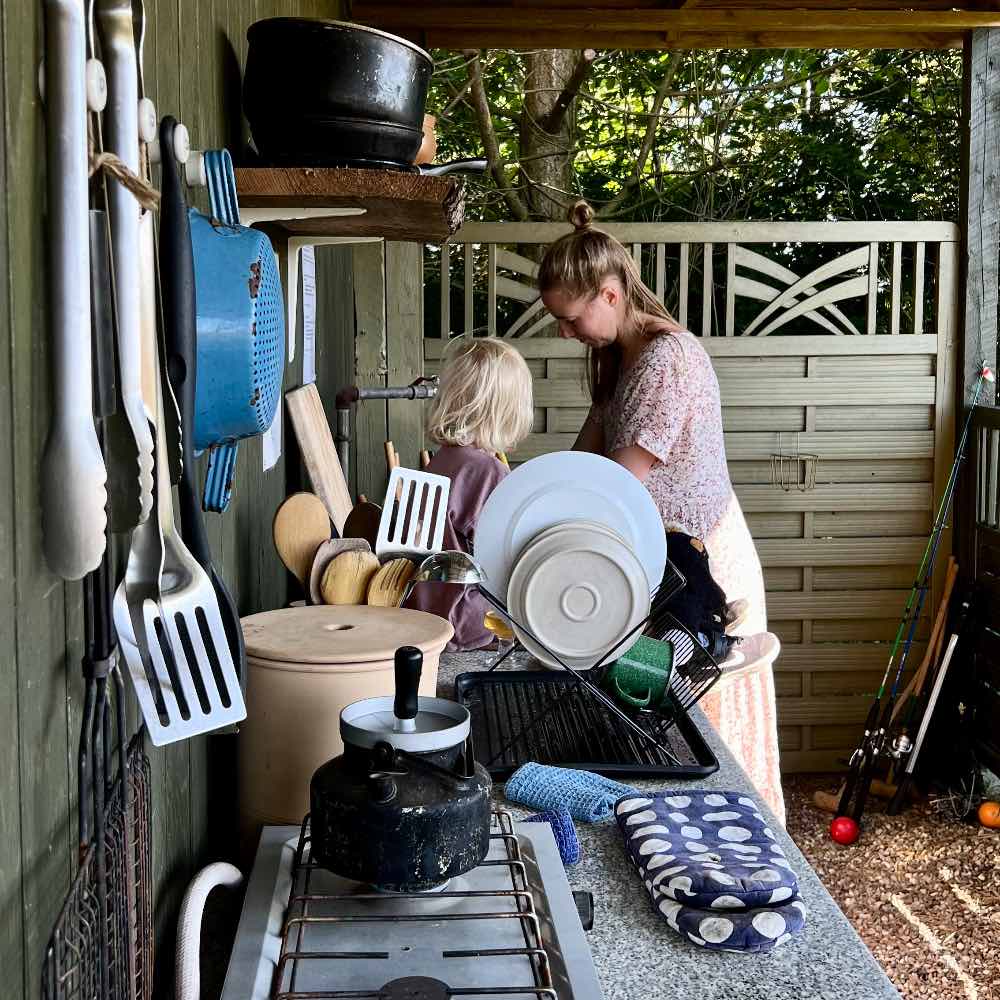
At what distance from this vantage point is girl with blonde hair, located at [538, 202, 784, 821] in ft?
7.84

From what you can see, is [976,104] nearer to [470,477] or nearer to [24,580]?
[470,477]

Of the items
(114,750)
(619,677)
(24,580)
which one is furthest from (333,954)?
(619,677)

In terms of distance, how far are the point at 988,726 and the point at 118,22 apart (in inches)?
147

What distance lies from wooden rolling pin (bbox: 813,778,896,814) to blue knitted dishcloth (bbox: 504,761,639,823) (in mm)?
2805

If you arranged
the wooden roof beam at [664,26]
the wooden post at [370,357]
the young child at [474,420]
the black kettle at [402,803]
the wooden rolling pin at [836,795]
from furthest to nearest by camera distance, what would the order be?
1. the wooden rolling pin at [836,795]
2. the wooden post at [370,357]
3. the wooden roof beam at [664,26]
4. the young child at [474,420]
5. the black kettle at [402,803]

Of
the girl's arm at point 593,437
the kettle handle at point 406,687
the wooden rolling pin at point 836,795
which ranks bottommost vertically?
the wooden rolling pin at point 836,795

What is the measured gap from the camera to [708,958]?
1026 mm

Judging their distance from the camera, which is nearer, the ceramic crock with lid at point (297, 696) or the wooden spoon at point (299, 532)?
the ceramic crock with lid at point (297, 696)

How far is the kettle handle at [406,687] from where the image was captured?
3.31ft

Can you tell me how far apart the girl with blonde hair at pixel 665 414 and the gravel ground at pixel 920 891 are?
0.96 metres

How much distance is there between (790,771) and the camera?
4.24 meters

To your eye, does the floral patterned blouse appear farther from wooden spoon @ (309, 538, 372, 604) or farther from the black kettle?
the black kettle

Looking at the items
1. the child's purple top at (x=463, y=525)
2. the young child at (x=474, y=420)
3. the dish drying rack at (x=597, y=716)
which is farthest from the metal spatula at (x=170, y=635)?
the young child at (x=474, y=420)

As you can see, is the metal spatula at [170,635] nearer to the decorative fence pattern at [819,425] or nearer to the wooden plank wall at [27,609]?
the wooden plank wall at [27,609]
